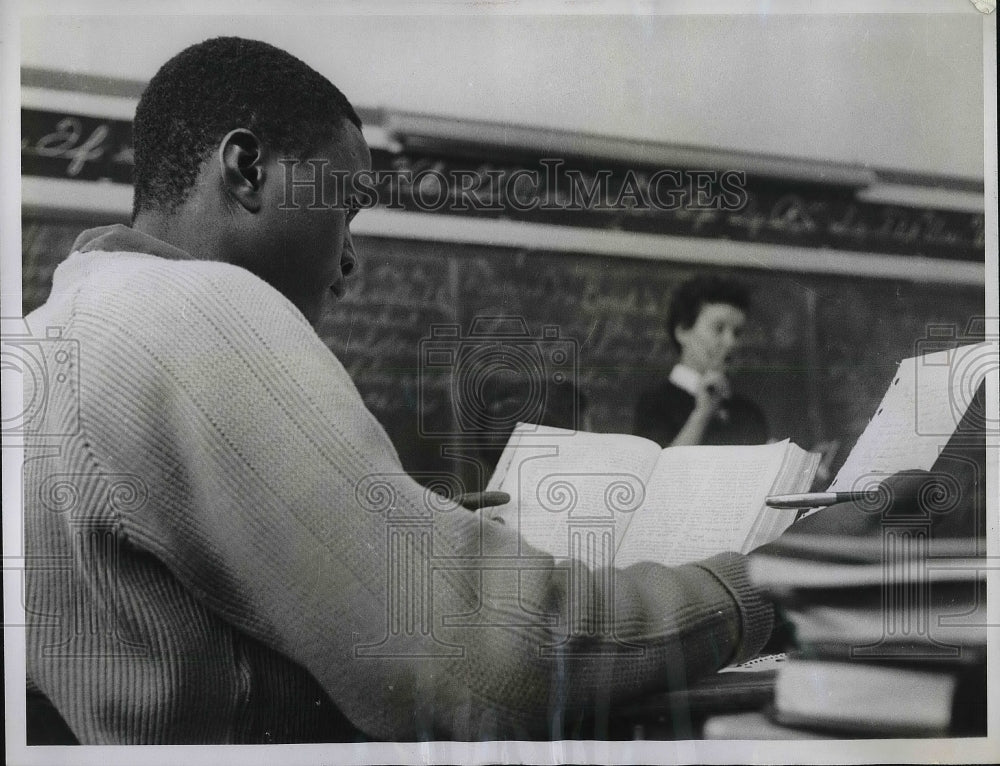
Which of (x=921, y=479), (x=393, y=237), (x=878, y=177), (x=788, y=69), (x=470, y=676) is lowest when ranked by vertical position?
(x=470, y=676)

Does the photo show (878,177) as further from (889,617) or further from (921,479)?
(889,617)

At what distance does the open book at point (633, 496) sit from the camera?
175 cm

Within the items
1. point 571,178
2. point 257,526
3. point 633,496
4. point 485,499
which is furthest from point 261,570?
point 571,178

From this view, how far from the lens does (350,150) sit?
177 cm

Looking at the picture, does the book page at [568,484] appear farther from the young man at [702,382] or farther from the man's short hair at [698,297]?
the man's short hair at [698,297]

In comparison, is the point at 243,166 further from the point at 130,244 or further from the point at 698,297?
the point at 698,297

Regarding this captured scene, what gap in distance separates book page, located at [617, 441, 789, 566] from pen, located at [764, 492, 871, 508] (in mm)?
26

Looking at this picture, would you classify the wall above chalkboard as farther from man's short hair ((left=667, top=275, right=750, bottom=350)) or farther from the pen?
the pen

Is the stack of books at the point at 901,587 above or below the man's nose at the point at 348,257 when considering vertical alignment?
below

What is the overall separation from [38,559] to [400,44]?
114 cm

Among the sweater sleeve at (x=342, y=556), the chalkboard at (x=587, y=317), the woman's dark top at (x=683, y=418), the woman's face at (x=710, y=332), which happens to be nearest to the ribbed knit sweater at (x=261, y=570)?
the sweater sleeve at (x=342, y=556)

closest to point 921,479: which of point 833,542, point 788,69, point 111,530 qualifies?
point 833,542

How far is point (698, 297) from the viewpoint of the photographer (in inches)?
70.6

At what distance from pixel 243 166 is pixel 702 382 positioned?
0.90 meters
